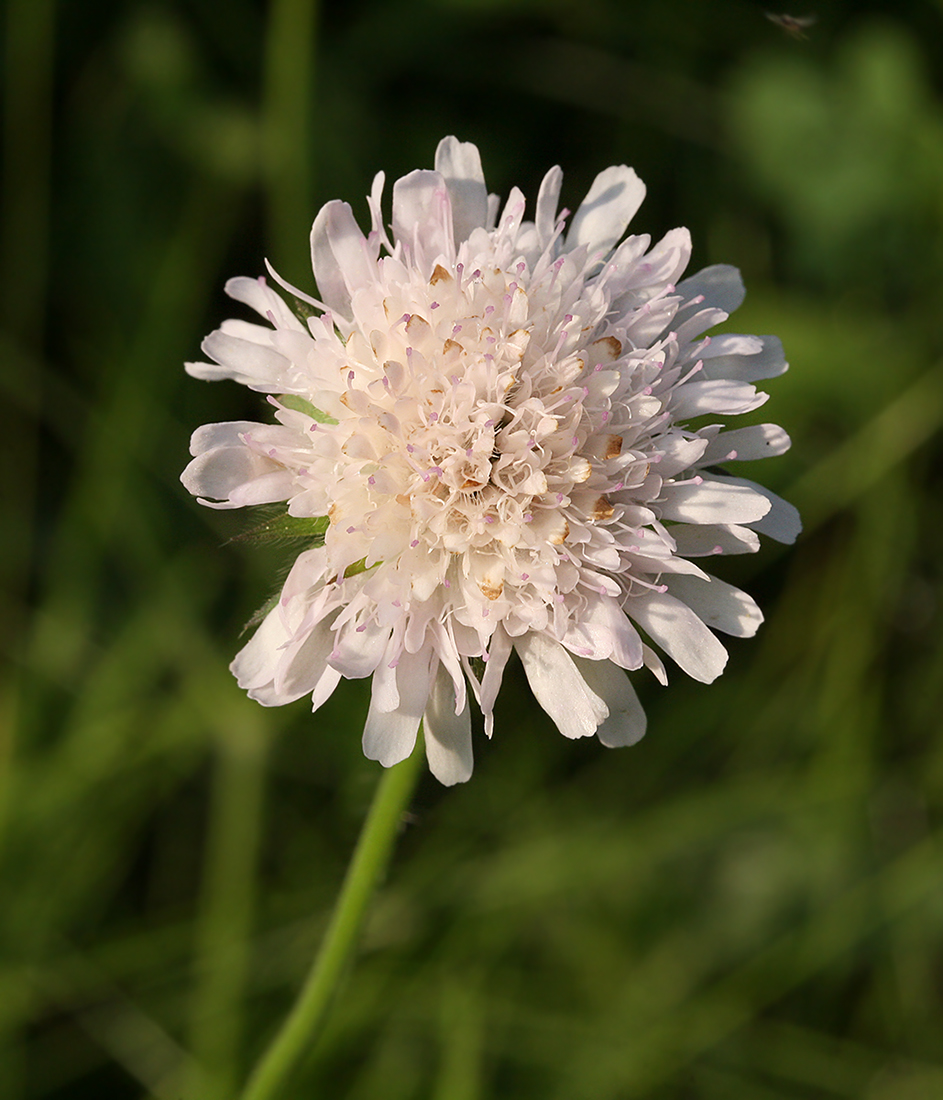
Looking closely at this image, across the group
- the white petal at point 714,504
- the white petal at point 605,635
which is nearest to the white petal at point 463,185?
the white petal at point 714,504

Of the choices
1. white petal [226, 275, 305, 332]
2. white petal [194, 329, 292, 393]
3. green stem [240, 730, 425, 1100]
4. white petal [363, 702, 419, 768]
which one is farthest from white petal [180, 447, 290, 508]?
green stem [240, 730, 425, 1100]

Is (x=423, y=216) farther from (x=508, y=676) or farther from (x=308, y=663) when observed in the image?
(x=508, y=676)

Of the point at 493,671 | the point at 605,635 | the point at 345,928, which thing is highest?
the point at 605,635

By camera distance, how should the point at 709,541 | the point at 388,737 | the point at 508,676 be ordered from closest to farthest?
the point at 388,737 < the point at 709,541 < the point at 508,676

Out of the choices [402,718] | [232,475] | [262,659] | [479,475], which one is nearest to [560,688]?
[402,718]

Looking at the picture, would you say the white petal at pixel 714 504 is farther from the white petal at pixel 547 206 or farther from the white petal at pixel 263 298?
the white petal at pixel 263 298

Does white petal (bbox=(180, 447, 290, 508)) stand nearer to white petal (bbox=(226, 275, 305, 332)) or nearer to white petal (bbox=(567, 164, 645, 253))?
white petal (bbox=(226, 275, 305, 332))
